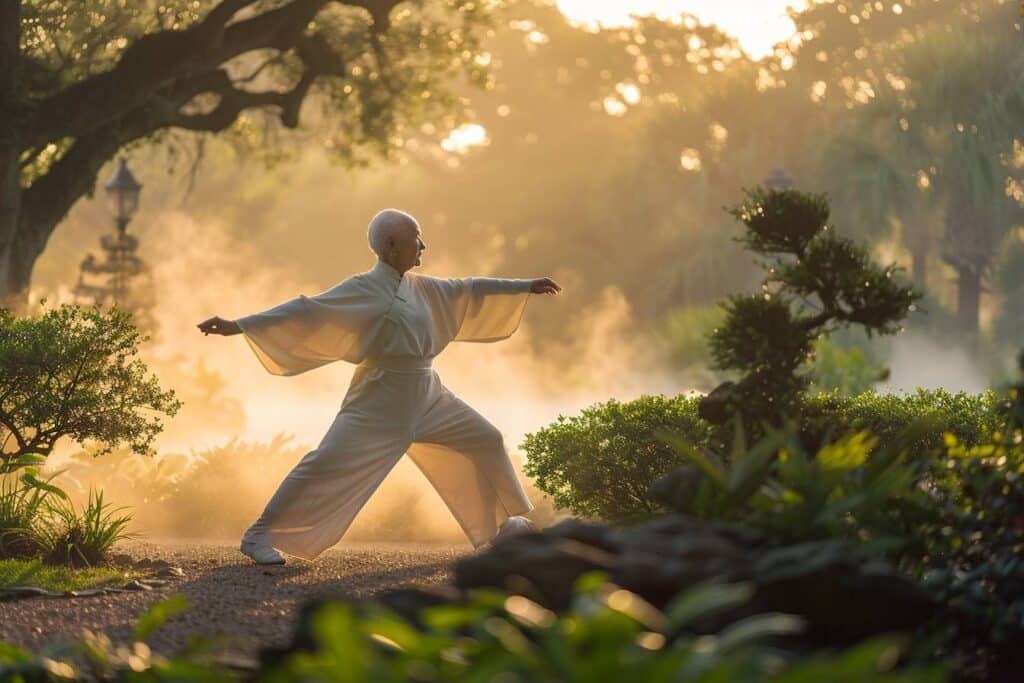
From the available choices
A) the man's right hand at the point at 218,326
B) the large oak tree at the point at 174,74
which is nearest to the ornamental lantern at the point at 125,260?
the large oak tree at the point at 174,74

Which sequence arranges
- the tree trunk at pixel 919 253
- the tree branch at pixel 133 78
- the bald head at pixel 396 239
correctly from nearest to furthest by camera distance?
the bald head at pixel 396 239, the tree branch at pixel 133 78, the tree trunk at pixel 919 253

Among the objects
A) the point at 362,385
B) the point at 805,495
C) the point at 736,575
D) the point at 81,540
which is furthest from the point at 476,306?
the point at 736,575

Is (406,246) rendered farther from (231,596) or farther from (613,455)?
(231,596)

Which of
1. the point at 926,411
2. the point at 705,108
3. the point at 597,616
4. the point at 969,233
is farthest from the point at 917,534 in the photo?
the point at 705,108

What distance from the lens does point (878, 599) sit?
4.58m

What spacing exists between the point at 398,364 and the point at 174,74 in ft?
23.6

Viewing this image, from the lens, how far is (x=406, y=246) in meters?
9.75

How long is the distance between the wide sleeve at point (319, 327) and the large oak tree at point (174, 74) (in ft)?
19.7

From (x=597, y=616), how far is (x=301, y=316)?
242 inches

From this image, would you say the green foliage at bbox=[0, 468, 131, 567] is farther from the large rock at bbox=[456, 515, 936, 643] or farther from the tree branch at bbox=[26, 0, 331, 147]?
the tree branch at bbox=[26, 0, 331, 147]

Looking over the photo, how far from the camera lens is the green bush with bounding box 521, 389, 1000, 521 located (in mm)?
9992

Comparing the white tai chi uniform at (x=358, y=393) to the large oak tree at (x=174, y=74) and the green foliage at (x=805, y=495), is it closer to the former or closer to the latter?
the green foliage at (x=805, y=495)

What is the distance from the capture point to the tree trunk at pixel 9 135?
46.6ft

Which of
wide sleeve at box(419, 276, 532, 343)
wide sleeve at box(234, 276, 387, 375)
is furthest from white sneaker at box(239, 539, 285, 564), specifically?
wide sleeve at box(419, 276, 532, 343)
